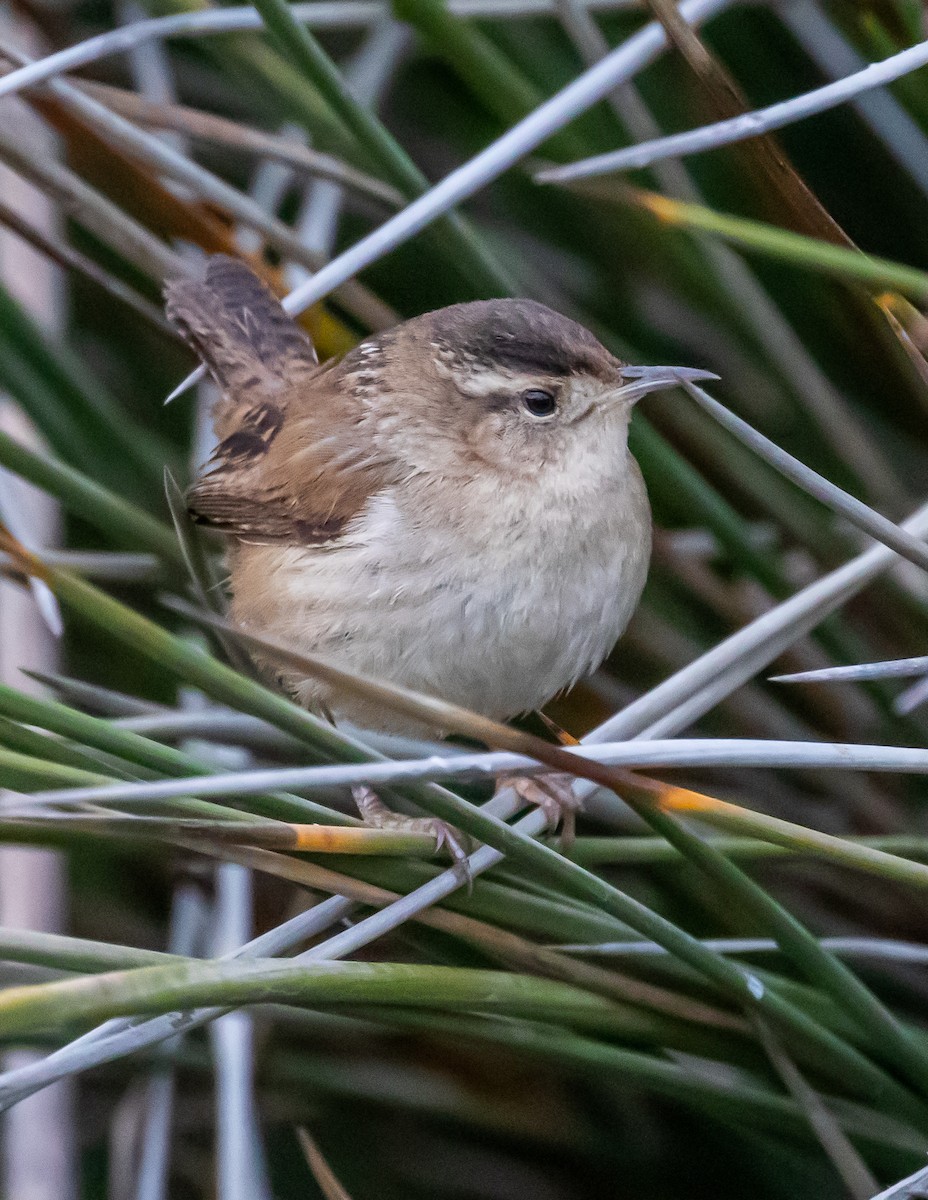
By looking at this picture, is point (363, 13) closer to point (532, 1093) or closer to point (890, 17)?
point (890, 17)

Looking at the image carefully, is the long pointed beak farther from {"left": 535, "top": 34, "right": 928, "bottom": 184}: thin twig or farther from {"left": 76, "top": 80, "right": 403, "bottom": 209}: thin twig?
{"left": 76, "top": 80, "right": 403, "bottom": 209}: thin twig

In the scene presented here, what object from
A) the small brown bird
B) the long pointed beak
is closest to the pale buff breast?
the small brown bird

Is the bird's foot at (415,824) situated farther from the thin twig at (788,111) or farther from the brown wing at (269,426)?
the thin twig at (788,111)

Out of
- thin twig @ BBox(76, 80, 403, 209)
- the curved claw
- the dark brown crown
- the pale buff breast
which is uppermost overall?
thin twig @ BBox(76, 80, 403, 209)

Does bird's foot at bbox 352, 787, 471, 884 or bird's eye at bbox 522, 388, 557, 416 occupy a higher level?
bird's eye at bbox 522, 388, 557, 416

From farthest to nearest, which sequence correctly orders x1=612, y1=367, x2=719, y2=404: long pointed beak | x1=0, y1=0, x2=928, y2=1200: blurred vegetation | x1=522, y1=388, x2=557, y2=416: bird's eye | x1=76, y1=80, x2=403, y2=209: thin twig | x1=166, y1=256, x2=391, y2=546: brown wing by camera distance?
1. x1=76, y1=80, x2=403, y2=209: thin twig
2. x1=166, y1=256, x2=391, y2=546: brown wing
3. x1=522, y1=388, x2=557, y2=416: bird's eye
4. x1=612, y1=367, x2=719, y2=404: long pointed beak
5. x1=0, y1=0, x2=928, y2=1200: blurred vegetation

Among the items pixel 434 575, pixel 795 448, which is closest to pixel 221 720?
pixel 434 575

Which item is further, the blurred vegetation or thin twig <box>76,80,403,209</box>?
thin twig <box>76,80,403,209</box>

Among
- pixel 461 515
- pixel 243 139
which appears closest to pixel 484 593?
pixel 461 515
